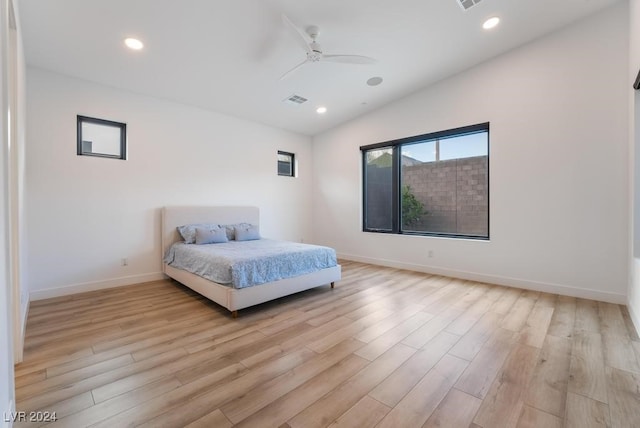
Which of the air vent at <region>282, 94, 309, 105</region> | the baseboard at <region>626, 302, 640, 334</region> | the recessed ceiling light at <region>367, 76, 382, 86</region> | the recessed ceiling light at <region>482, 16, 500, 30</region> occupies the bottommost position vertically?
the baseboard at <region>626, 302, 640, 334</region>

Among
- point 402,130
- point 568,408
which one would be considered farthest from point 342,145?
point 568,408

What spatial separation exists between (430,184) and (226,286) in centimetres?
380

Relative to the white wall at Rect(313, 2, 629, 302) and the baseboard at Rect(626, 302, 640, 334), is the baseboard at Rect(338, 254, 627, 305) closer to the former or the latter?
the white wall at Rect(313, 2, 629, 302)

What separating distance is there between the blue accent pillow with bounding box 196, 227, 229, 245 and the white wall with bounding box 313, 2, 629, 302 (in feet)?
11.1

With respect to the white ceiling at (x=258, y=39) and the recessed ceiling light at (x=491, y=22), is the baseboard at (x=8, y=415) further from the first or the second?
the recessed ceiling light at (x=491, y=22)

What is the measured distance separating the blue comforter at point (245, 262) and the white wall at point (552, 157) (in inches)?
88.7

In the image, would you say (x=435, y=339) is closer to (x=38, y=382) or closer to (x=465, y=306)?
(x=465, y=306)

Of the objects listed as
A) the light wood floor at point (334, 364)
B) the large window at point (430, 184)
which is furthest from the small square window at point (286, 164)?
the light wood floor at point (334, 364)

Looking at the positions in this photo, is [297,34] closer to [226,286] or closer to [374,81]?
[374,81]

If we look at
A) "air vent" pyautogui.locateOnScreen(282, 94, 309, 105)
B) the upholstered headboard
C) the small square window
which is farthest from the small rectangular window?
the small square window

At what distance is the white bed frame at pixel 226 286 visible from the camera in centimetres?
289

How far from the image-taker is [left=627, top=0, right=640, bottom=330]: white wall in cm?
261

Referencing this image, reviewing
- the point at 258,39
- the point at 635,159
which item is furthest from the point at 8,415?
the point at 635,159

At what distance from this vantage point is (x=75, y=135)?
3.59m
